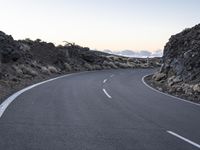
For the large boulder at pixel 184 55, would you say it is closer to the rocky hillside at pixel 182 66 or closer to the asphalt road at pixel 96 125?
the rocky hillside at pixel 182 66

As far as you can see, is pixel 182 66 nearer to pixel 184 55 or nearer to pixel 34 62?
pixel 184 55

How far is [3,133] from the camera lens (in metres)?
8.74

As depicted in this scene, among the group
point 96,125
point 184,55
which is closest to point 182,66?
point 184,55

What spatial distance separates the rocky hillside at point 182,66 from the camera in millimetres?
23348

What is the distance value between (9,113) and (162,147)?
527cm

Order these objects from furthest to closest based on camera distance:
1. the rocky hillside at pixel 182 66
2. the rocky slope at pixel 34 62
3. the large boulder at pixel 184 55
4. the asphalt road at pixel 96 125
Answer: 1. the large boulder at pixel 184 55
2. the rocky slope at pixel 34 62
3. the rocky hillside at pixel 182 66
4. the asphalt road at pixel 96 125

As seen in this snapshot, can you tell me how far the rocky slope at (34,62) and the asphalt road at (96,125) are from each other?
A: 3.76m

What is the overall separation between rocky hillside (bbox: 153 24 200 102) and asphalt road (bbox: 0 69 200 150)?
7332mm

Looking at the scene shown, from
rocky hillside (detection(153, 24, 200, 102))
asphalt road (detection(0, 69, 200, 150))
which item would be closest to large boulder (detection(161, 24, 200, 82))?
rocky hillside (detection(153, 24, 200, 102))

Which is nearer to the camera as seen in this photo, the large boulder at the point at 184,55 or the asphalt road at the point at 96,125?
the asphalt road at the point at 96,125

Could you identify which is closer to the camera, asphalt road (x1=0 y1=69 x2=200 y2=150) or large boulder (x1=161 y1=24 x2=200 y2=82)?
asphalt road (x1=0 y1=69 x2=200 y2=150)

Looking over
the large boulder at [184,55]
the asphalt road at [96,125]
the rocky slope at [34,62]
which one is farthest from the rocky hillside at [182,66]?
the rocky slope at [34,62]

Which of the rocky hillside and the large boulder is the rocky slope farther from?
the large boulder

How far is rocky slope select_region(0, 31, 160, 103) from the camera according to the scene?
2442cm
